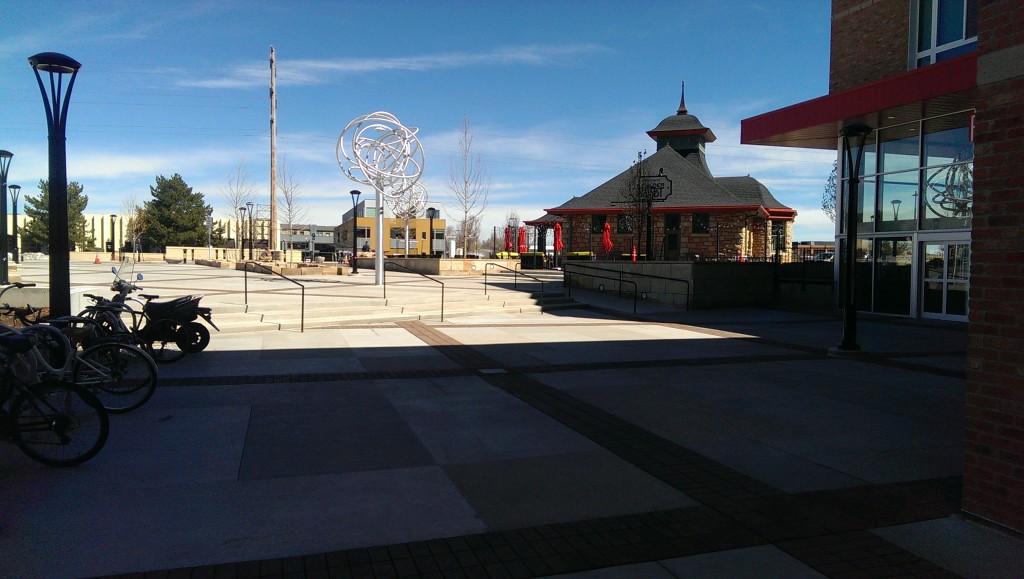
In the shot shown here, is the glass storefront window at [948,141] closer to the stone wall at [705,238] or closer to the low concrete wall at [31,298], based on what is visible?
the stone wall at [705,238]

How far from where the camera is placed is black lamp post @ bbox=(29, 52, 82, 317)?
327 inches

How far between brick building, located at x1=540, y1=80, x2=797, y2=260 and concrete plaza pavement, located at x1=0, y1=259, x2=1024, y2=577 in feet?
96.9

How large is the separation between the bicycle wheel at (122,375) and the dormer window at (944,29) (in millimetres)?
20522

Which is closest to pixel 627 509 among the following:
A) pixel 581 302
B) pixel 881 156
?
pixel 581 302

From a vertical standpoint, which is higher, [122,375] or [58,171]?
[58,171]

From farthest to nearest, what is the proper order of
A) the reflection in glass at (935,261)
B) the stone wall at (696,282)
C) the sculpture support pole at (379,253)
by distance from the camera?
the sculpture support pole at (379,253) < the stone wall at (696,282) < the reflection in glass at (935,261)

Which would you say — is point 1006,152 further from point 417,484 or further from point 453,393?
point 453,393

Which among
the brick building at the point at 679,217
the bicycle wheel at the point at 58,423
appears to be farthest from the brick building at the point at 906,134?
the brick building at the point at 679,217

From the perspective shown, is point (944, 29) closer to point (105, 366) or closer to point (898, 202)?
point (898, 202)

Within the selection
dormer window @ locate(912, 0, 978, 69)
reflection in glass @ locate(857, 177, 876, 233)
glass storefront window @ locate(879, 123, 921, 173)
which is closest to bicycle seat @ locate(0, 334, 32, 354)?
dormer window @ locate(912, 0, 978, 69)

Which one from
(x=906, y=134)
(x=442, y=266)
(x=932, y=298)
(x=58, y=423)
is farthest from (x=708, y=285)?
(x=58, y=423)

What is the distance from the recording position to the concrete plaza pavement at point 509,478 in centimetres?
397

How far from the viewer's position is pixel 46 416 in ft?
17.2

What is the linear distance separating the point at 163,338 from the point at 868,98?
18381 millimetres
